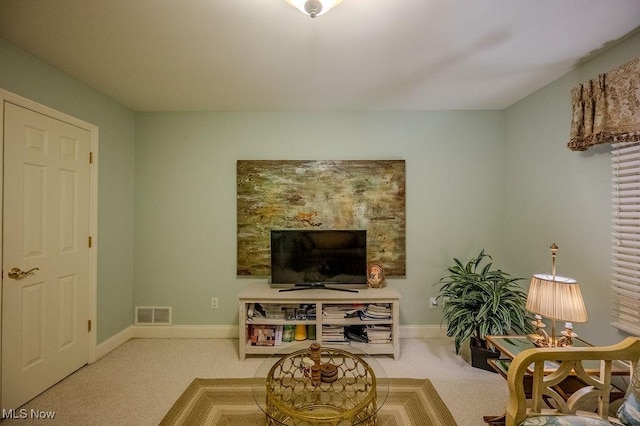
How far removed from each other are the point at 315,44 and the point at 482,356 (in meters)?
2.90

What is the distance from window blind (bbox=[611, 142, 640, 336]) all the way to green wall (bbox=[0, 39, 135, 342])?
4.20 metres

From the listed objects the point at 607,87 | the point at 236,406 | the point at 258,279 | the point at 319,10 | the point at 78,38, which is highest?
the point at 78,38

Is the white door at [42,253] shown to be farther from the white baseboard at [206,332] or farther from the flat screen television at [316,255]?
the flat screen television at [316,255]

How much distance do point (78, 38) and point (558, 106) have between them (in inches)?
146

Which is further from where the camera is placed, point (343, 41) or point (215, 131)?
point (215, 131)

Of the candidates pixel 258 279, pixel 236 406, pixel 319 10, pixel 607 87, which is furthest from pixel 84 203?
pixel 607 87

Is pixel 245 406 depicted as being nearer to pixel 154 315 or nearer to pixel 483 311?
pixel 154 315

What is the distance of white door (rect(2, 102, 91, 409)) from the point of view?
194 centimetres

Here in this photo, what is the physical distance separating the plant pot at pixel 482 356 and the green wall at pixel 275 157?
65cm

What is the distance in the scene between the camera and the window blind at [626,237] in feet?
5.96

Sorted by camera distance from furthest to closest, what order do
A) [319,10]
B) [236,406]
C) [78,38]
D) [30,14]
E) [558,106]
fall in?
[558,106]
[236,406]
[78,38]
[30,14]
[319,10]

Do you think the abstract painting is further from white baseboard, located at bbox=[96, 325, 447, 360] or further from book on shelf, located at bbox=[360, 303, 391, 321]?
white baseboard, located at bbox=[96, 325, 447, 360]

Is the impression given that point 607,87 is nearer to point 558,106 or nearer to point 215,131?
point 558,106

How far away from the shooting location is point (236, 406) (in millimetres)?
2029
